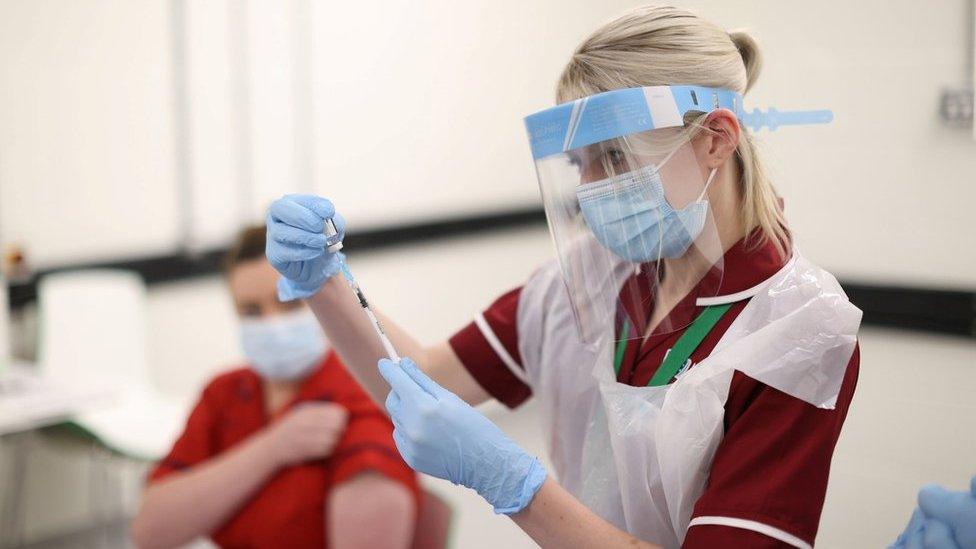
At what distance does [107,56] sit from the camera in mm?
3305

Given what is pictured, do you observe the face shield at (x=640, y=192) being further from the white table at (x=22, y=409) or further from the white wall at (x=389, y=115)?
the white table at (x=22, y=409)

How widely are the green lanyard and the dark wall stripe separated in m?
0.57

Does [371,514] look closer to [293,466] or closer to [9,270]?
[293,466]

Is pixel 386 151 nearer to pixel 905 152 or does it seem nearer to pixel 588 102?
pixel 905 152

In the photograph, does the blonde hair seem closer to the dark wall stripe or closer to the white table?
the dark wall stripe

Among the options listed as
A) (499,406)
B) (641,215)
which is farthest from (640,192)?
(499,406)

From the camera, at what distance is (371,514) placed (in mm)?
1632

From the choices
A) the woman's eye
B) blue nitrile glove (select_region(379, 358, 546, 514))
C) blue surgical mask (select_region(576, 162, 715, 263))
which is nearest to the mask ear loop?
blue surgical mask (select_region(576, 162, 715, 263))

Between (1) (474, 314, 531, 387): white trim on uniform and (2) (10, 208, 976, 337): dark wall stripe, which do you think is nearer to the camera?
(1) (474, 314, 531, 387): white trim on uniform

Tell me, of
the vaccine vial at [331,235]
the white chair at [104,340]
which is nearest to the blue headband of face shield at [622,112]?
the vaccine vial at [331,235]

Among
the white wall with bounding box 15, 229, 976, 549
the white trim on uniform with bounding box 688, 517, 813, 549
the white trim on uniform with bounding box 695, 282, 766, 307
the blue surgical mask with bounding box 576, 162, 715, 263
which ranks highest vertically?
the blue surgical mask with bounding box 576, 162, 715, 263

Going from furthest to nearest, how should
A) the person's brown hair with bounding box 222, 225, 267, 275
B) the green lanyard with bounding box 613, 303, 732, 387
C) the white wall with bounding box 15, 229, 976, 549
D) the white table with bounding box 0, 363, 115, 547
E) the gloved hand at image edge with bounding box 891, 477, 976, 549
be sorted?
1. the white table with bounding box 0, 363, 115, 547
2. the person's brown hair with bounding box 222, 225, 267, 275
3. the white wall with bounding box 15, 229, 976, 549
4. the green lanyard with bounding box 613, 303, 732, 387
5. the gloved hand at image edge with bounding box 891, 477, 976, 549

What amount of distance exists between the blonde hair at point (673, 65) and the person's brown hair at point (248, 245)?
89 cm

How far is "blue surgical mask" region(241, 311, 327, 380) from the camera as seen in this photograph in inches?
74.2
